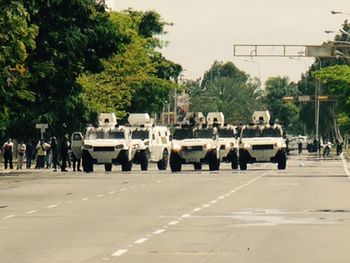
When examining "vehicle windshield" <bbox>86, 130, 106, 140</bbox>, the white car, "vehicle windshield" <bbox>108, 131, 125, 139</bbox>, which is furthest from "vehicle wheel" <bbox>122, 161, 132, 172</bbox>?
"vehicle windshield" <bbox>86, 130, 106, 140</bbox>

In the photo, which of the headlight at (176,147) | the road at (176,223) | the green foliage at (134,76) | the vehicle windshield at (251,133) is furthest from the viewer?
the green foliage at (134,76)

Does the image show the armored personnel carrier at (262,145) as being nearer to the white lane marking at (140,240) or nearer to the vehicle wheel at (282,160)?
the vehicle wheel at (282,160)

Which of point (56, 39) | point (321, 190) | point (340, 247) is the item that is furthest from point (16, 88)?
point (340, 247)

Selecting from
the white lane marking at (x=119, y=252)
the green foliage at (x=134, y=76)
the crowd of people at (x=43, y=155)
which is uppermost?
the green foliage at (x=134, y=76)

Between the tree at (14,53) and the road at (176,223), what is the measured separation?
5665mm

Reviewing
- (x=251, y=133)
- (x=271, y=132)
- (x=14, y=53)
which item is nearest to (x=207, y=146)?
(x=251, y=133)

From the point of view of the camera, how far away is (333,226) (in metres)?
26.5

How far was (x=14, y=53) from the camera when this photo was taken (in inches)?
2116

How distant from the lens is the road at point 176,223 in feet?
66.1

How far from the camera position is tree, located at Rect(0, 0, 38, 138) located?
49.8 m

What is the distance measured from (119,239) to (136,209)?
9969 millimetres

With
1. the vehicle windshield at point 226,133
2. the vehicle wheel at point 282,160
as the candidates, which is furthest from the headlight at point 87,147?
the vehicle wheel at point 282,160

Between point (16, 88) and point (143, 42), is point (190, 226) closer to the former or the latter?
point (16, 88)

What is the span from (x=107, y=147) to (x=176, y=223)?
138 ft
